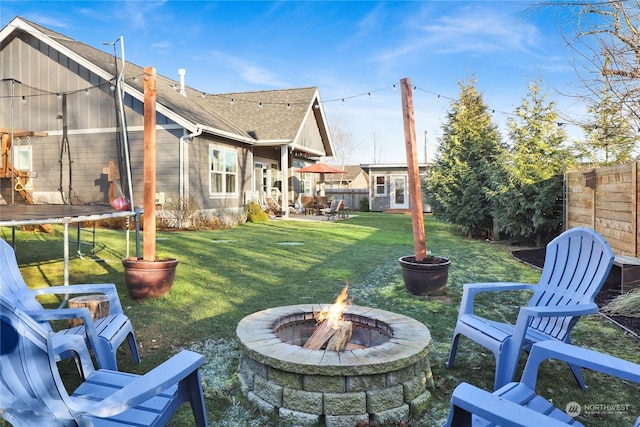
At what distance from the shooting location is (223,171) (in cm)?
1312

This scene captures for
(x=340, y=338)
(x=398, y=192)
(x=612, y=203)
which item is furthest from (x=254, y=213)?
(x=340, y=338)

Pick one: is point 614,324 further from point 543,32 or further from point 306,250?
point 543,32

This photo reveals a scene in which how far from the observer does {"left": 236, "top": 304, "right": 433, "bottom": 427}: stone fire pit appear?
2.19 metres

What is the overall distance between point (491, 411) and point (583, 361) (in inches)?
24.7

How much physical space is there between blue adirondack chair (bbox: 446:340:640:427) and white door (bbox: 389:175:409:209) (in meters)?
21.6

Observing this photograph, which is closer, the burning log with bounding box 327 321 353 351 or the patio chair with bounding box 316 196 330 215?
the burning log with bounding box 327 321 353 351

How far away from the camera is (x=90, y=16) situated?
10.8 metres

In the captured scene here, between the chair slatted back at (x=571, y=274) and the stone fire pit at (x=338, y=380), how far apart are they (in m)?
0.97

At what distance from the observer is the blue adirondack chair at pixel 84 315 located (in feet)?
7.66

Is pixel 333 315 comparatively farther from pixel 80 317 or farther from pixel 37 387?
pixel 37 387

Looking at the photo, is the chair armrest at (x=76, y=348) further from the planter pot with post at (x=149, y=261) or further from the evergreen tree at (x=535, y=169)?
the evergreen tree at (x=535, y=169)

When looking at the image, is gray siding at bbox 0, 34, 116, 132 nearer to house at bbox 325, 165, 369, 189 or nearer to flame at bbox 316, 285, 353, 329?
flame at bbox 316, 285, 353, 329

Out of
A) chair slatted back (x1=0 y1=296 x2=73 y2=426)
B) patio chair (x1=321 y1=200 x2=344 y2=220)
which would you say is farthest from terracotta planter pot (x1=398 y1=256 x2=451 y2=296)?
patio chair (x1=321 y1=200 x2=344 y2=220)

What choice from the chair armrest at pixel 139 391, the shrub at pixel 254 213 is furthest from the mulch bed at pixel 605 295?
the shrub at pixel 254 213
